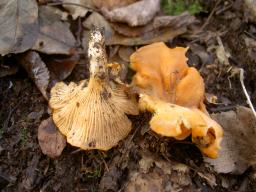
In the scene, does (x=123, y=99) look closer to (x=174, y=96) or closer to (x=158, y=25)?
(x=174, y=96)

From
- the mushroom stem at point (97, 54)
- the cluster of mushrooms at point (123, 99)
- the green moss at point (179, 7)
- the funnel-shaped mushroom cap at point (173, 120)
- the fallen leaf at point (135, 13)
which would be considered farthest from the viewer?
the green moss at point (179, 7)

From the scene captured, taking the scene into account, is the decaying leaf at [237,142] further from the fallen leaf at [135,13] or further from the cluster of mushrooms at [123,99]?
the fallen leaf at [135,13]

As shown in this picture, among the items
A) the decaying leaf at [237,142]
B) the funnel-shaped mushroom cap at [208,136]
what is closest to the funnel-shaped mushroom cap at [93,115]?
the funnel-shaped mushroom cap at [208,136]

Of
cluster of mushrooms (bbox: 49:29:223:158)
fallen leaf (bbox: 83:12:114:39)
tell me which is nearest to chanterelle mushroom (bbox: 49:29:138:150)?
cluster of mushrooms (bbox: 49:29:223:158)

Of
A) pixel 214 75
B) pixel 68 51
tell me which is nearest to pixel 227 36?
pixel 214 75

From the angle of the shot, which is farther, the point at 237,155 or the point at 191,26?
the point at 191,26

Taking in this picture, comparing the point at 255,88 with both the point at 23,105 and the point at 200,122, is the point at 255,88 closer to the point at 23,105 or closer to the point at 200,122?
the point at 200,122

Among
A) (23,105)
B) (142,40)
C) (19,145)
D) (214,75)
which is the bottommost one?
(19,145)
